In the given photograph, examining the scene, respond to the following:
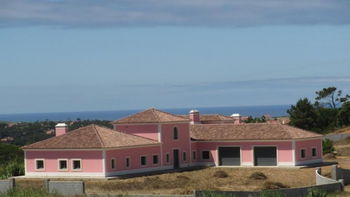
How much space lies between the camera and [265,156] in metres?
63.2

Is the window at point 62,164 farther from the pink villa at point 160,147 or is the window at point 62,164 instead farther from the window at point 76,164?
the window at point 76,164

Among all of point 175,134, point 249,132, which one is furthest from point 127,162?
point 249,132

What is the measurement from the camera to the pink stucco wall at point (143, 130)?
2419 inches

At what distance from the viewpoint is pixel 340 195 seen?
3753 centimetres

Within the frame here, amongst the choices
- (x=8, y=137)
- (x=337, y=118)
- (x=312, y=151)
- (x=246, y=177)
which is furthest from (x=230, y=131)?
(x=8, y=137)

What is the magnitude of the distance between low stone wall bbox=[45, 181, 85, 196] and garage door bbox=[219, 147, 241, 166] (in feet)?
93.7

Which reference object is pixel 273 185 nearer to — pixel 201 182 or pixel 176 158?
pixel 201 182

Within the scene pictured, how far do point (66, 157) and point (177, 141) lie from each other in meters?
10.9

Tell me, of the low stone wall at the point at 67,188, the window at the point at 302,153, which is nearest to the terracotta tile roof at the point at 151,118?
the window at the point at 302,153

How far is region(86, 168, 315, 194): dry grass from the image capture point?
45.7 meters

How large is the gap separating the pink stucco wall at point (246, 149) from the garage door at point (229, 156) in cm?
44

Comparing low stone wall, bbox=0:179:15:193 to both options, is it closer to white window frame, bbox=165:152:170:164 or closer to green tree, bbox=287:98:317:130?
white window frame, bbox=165:152:170:164

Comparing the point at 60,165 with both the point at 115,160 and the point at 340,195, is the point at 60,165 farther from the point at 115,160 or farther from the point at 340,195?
the point at 340,195

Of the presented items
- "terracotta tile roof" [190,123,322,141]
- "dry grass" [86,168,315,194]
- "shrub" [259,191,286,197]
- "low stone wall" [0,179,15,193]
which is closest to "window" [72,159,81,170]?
"dry grass" [86,168,315,194]
